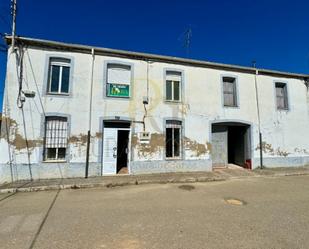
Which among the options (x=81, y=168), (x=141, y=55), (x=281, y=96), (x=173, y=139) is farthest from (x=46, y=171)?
(x=281, y=96)

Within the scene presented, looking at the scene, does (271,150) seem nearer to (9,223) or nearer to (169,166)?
(169,166)

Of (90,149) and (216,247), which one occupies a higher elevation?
(90,149)

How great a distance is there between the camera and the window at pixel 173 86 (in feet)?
37.0

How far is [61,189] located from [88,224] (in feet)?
12.8

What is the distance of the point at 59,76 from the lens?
979cm

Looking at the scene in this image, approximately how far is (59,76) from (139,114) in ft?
13.4

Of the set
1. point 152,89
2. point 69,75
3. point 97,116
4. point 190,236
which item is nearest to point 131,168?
point 97,116

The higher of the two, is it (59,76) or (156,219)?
(59,76)

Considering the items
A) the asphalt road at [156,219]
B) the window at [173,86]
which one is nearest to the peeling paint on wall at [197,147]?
the window at [173,86]

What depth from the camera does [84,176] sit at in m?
9.48

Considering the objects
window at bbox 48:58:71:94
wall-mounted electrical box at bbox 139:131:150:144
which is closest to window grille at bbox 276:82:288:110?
wall-mounted electrical box at bbox 139:131:150:144

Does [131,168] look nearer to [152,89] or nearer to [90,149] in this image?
[90,149]

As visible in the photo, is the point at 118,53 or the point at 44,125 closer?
the point at 44,125

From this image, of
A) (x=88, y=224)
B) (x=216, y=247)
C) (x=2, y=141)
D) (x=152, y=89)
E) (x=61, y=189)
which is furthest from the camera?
(x=152, y=89)
